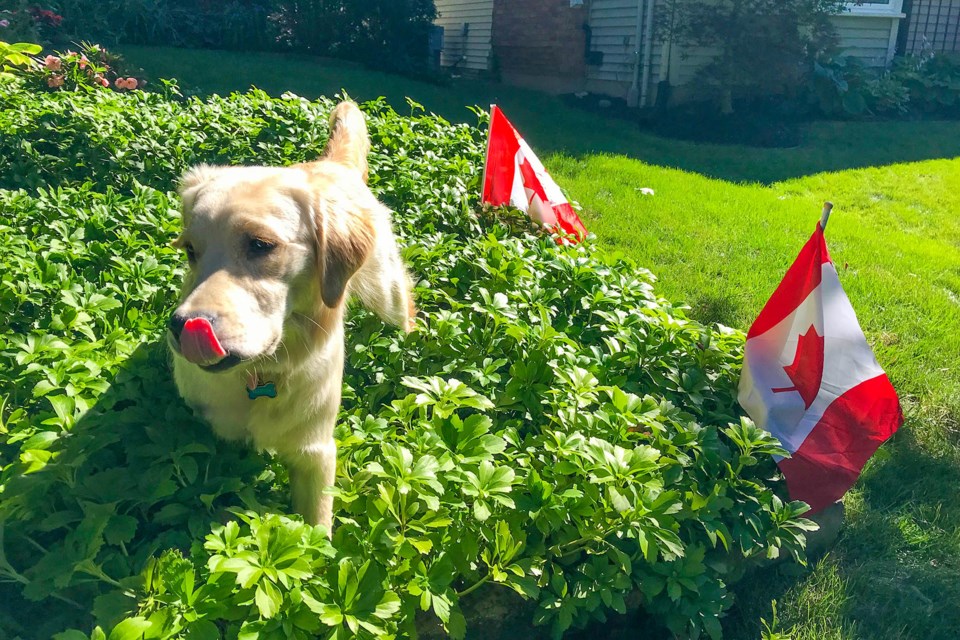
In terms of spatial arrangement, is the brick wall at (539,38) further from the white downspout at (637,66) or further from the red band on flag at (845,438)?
the red band on flag at (845,438)

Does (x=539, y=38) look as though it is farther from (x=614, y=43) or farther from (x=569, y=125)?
(x=569, y=125)

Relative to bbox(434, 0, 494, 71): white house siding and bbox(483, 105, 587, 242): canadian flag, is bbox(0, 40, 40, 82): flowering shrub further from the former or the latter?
bbox(434, 0, 494, 71): white house siding

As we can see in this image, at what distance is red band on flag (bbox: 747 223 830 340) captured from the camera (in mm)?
2979

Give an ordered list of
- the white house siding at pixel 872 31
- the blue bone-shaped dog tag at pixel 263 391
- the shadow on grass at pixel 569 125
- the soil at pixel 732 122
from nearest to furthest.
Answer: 1. the blue bone-shaped dog tag at pixel 263 391
2. the shadow on grass at pixel 569 125
3. the soil at pixel 732 122
4. the white house siding at pixel 872 31

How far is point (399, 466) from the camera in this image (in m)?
2.05

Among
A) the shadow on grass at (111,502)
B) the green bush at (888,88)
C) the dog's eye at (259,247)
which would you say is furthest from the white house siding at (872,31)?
the shadow on grass at (111,502)

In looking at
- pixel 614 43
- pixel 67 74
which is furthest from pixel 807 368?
pixel 614 43

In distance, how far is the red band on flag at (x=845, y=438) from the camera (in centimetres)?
283

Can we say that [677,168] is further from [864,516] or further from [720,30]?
[864,516]

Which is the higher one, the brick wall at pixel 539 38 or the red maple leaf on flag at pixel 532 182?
the brick wall at pixel 539 38

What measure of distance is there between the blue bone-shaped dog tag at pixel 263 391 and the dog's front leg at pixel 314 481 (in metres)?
0.22

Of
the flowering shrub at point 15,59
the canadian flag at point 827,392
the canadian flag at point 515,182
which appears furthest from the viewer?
the flowering shrub at point 15,59

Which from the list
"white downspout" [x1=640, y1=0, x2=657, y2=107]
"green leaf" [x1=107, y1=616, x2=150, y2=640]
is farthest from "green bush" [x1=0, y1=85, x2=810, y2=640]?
"white downspout" [x1=640, y1=0, x2=657, y2=107]

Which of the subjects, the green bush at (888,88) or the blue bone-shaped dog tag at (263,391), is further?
the green bush at (888,88)
